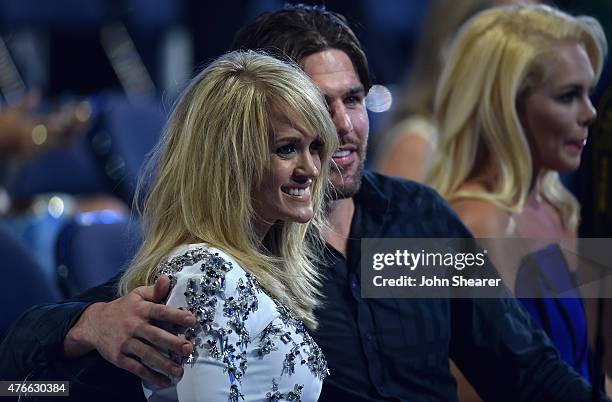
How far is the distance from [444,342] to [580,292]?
0.45 meters

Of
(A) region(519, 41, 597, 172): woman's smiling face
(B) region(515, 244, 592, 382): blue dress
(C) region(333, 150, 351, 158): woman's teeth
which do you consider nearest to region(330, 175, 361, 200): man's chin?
(C) region(333, 150, 351, 158): woman's teeth

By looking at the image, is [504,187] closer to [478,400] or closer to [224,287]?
[478,400]

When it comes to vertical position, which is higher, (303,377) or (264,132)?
(264,132)

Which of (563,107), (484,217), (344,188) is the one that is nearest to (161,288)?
(344,188)

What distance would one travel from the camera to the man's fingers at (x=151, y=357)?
161 centimetres

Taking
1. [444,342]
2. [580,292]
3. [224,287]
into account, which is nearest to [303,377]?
[224,287]

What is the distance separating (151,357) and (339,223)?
608 millimetres

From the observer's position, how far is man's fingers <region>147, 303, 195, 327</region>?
1.58 meters

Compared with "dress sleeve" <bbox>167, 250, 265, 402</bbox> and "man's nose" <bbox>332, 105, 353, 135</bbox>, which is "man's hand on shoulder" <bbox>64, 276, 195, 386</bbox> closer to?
"dress sleeve" <bbox>167, 250, 265, 402</bbox>

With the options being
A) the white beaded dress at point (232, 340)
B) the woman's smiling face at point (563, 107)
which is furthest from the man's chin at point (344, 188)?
the woman's smiling face at point (563, 107)

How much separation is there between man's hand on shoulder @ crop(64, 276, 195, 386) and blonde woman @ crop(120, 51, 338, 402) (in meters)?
0.02

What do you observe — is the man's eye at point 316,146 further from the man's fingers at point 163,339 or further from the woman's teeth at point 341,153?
the man's fingers at point 163,339

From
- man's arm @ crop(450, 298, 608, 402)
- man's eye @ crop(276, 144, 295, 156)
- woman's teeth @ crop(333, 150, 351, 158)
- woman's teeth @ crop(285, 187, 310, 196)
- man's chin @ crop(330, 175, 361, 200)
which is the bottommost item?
man's arm @ crop(450, 298, 608, 402)

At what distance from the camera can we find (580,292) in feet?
7.82
